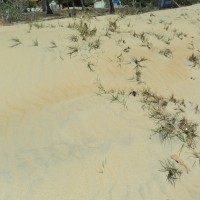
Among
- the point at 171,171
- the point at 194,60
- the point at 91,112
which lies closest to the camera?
the point at 171,171

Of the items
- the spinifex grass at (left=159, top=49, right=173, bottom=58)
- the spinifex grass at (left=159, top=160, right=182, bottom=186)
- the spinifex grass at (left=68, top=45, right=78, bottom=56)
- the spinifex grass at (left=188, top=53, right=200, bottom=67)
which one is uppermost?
the spinifex grass at (left=68, top=45, right=78, bottom=56)

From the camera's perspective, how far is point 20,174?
12.5 feet

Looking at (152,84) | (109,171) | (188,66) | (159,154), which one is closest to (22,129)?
(109,171)

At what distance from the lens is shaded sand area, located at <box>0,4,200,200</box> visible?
3.83 meters

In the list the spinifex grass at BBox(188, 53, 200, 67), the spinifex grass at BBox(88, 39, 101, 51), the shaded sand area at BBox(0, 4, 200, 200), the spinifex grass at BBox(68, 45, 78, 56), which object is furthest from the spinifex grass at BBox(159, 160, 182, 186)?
the spinifex grass at BBox(188, 53, 200, 67)

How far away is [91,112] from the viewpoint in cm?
479

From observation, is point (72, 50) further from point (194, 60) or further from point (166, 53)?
point (194, 60)

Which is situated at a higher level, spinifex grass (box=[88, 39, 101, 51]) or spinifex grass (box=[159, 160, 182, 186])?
spinifex grass (box=[88, 39, 101, 51])

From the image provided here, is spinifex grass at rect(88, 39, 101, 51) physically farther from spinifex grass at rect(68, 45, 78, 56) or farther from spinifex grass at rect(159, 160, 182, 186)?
spinifex grass at rect(159, 160, 182, 186)

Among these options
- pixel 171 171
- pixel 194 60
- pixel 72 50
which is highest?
pixel 72 50

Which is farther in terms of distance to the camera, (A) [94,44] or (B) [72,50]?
(A) [94,44]

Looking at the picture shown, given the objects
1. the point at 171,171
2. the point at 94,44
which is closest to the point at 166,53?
the point at 94,44

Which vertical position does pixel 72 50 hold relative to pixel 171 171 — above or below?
above

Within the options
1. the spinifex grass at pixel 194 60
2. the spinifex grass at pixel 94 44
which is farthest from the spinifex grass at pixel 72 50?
the spinifex grass at pixel 194 60
